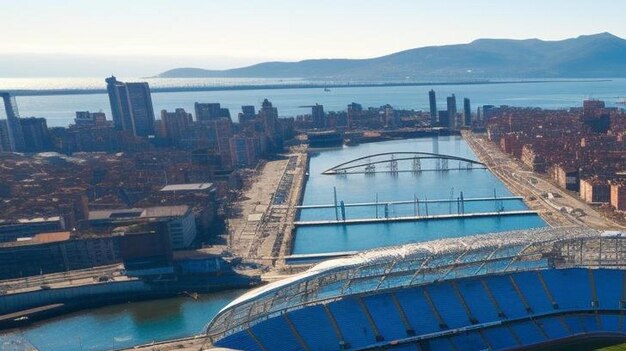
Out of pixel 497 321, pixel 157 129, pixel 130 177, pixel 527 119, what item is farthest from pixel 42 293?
pixel 527 119

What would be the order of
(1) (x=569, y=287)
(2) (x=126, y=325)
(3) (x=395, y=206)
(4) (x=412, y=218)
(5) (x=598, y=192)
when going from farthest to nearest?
1. (3) (x=395, y=206)
2. (5) (x=598, y=192)
3. (4) (x=412, y=218)
4. (2) (x=126, y=325)
5. (1) (x=569, y=287)

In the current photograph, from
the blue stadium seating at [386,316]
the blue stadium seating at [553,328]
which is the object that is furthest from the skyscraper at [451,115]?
the blue stadium seating at [386,316]

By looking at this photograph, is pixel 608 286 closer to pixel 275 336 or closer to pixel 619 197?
pixel 275 336

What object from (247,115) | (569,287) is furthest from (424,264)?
(247,115)

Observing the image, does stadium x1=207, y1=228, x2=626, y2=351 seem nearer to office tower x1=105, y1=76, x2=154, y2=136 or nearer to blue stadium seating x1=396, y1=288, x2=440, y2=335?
blue stadium seating x1=396, y1=288, x2=440, y2=335

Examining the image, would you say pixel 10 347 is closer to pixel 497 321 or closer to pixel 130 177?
pixel 497 321

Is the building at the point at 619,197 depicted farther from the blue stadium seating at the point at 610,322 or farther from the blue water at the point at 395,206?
the blue stadium seating at the point at 610,322
